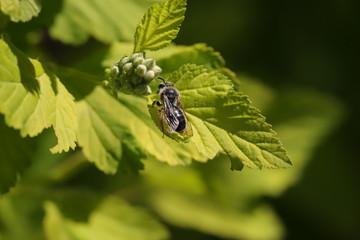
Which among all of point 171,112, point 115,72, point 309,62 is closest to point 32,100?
point 115,72

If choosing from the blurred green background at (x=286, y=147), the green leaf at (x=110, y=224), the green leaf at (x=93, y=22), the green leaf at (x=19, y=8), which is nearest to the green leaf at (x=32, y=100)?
the green leaf at (x=19, y=8)

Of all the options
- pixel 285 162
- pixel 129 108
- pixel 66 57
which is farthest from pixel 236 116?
pixel 66 57

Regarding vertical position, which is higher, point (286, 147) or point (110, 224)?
point (286, 147)

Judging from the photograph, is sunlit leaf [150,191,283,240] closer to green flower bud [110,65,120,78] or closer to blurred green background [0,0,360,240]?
blurred green background [0,0,360,240]

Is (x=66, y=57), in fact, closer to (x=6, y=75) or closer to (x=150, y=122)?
(x=150, y=122)

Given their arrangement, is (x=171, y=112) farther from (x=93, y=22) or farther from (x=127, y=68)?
(x=93, y=22)

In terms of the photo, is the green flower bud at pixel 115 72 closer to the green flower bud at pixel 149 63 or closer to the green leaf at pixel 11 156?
the green flower bud at pixel 149 63
